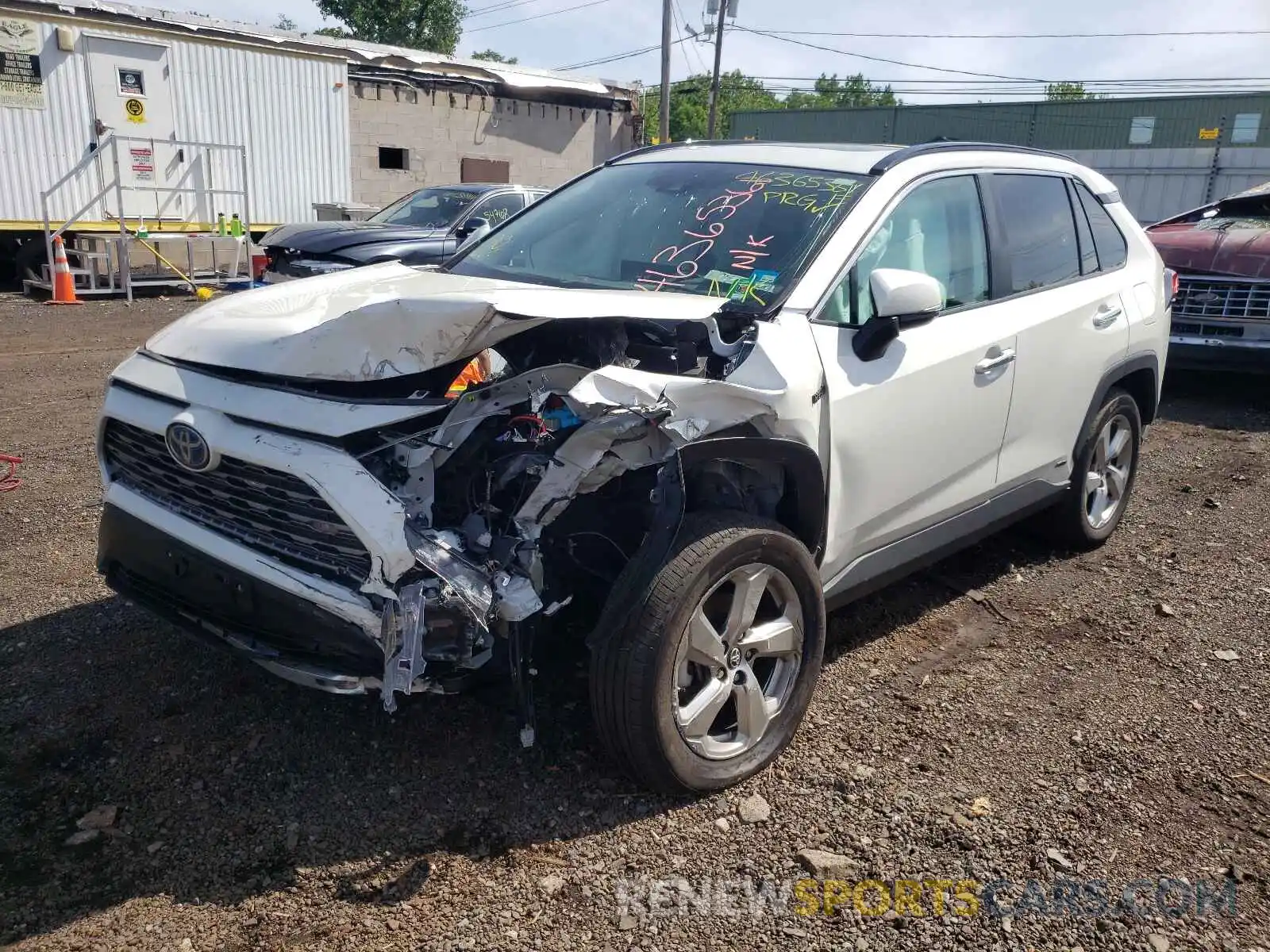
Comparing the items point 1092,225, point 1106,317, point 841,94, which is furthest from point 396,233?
point 841,94

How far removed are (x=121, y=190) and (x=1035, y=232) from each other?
1382 centimetres

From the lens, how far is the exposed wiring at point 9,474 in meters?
5.35

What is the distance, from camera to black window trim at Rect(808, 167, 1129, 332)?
325cm

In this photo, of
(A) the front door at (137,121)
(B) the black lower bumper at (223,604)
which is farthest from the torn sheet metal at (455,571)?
(A) the front door at (137,121)

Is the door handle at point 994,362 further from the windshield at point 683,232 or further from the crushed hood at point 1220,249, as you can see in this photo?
the crushed hood at point 1220,249

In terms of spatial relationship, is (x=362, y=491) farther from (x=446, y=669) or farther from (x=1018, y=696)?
(x=1018, y=696)

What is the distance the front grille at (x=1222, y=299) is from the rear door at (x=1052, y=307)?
3669 mm

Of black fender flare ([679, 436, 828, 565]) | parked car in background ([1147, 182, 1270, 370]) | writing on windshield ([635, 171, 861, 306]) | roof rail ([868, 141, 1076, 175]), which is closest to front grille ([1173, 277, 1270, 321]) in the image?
parked car in background ([1147, 182, 1270, 370])

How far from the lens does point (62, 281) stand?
1301 cm

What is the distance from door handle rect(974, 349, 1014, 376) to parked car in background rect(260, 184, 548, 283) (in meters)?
6.51

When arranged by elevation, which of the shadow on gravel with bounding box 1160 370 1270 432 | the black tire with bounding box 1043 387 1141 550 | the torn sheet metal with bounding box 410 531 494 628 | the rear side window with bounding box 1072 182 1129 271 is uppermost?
the rear side window with bounding box 1072 182 1129 271

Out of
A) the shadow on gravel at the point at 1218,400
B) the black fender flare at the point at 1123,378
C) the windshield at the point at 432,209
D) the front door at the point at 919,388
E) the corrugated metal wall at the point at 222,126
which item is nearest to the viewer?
the front door at the point at 919,388

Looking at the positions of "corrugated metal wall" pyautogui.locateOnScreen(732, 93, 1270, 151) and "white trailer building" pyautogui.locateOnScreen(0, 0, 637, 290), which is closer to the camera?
"white trailer building" pyautogui.locateOnScreen(0, 0, 637, 290)

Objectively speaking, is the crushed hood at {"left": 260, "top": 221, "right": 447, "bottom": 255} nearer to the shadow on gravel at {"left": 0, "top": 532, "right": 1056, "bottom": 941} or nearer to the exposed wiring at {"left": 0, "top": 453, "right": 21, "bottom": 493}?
the exposed wiring at {"left": 0, "top": 453, "right": 21, "bottom": 493}
